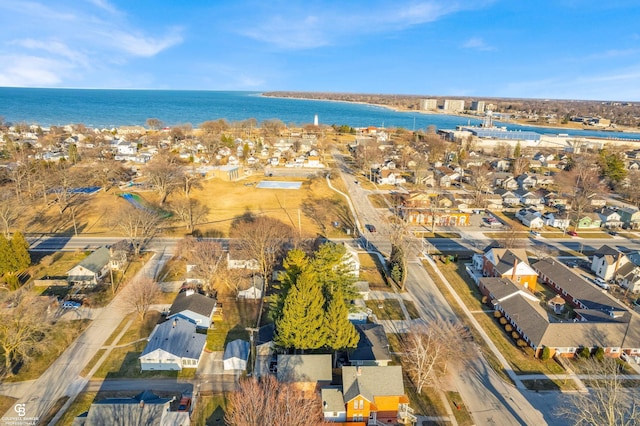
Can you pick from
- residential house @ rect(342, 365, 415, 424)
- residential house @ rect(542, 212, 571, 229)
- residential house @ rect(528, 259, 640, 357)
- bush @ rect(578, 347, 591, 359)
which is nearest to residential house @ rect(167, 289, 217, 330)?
residential house @ rect(342, 365, 415, 424)

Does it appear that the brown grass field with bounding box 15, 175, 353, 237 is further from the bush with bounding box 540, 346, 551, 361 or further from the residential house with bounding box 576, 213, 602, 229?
the residential house with bounding box 576, 213, 602, 229

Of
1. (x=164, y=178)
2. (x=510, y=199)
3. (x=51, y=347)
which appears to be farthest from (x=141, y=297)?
(x=510, y=199)

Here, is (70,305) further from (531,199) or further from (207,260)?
(531,199)

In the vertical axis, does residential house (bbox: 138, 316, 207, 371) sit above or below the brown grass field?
below

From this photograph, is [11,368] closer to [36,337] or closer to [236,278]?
[36,337]

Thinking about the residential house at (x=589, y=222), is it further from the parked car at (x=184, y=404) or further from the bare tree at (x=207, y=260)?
the parked car at (x=184, y=404)
